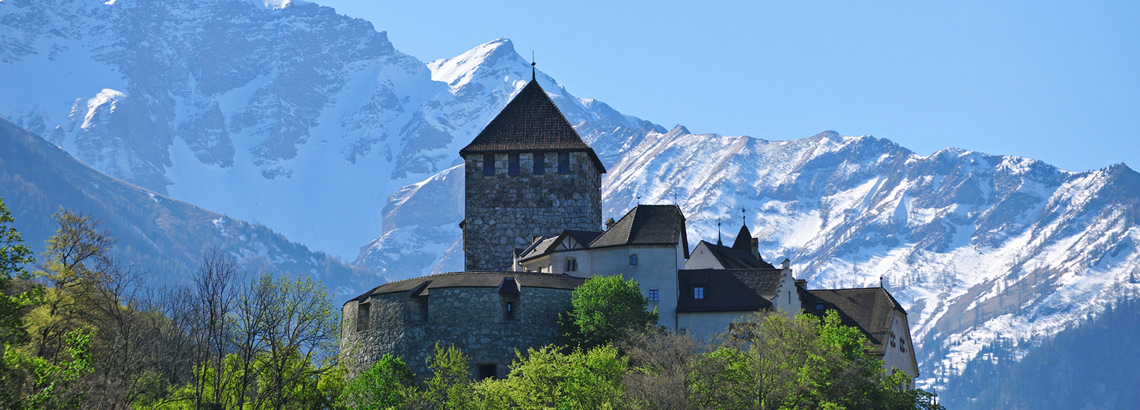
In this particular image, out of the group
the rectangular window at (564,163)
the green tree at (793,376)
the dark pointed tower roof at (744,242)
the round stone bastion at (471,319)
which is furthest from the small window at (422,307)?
the dark pointed tower roof at (744,242)

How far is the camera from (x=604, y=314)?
73.9 m

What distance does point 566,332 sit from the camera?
7544 cm

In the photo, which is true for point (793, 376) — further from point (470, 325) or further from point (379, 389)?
point (379, 389)

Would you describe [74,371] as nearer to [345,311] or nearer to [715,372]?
[715,372]

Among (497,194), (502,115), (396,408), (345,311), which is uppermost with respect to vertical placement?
(502,115)

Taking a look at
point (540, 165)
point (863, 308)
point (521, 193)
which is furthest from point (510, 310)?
point (863, 308)

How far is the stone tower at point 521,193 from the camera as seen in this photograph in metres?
89.1

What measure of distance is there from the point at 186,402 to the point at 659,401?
22.3m

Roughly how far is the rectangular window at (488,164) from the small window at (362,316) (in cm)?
1456

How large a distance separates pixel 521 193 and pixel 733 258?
18405 millimetres

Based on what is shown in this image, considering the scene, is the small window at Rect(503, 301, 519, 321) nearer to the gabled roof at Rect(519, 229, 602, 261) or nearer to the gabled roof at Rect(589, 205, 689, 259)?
the gabled roof at Rect(519, 229, 602, 261)

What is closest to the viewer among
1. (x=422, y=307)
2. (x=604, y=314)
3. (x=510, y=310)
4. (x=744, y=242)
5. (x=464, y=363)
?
(x=464, y=363)

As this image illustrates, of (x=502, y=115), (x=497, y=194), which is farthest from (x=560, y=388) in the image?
(x=502, y=115)

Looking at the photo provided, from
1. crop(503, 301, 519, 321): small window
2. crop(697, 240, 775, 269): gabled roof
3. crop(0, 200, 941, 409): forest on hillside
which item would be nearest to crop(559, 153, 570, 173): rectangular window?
crop(697, 240, 775, 269): gabled roof
